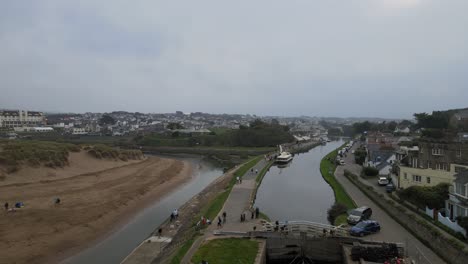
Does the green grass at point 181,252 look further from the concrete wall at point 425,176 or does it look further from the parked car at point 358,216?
the concrete wall at point 425,176

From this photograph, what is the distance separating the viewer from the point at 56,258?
23.1 meters

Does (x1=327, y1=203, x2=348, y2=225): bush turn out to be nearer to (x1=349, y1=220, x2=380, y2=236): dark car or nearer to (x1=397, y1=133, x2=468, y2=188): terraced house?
(x1=349, y1=220, x2=380, y2=236): dark car

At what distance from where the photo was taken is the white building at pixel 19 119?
144 metres

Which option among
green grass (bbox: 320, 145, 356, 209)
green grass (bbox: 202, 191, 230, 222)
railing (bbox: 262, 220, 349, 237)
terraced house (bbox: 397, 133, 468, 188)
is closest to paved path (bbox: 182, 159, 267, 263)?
green grass (bbox: 202, 191, 230, 222)

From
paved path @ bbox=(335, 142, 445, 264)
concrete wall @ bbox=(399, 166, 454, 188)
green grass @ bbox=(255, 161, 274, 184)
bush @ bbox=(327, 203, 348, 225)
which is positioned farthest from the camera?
green grass @ bbox=(255, 161, 274, 184)

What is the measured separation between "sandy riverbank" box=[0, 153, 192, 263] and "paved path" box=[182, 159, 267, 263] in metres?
8.56

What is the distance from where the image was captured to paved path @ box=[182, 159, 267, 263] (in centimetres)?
2221

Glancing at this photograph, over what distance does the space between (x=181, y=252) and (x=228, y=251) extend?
8.59ft

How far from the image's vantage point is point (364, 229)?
22.9 metres

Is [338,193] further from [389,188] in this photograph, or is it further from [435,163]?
[435,163]

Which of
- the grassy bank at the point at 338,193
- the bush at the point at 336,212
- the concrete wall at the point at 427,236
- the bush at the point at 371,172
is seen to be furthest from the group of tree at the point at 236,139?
the concrete wall at the point at 427,236

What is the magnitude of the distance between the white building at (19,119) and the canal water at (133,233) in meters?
126

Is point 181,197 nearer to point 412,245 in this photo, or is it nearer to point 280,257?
point 280,257

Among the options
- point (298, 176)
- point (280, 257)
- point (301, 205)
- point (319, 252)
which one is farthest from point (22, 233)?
point (298, 176)
